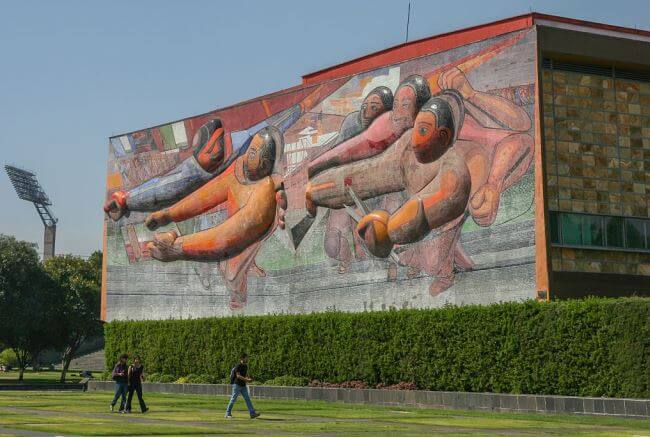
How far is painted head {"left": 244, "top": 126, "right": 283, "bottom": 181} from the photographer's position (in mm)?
48156

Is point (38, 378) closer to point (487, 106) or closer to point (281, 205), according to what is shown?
point (281, 205)

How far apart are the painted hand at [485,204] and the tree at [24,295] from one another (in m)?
39.6

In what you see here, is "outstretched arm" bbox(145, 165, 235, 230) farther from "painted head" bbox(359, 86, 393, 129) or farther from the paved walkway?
the paved walkway

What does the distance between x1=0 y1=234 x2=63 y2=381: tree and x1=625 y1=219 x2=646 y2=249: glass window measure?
142 ft

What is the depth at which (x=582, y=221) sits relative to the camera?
36.9 metres

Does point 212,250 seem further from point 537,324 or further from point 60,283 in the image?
point 60,283

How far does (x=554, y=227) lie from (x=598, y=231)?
1908mm

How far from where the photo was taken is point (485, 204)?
123 ft

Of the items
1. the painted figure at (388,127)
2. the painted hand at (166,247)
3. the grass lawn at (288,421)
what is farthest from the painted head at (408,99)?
the painted hand at (166,247)

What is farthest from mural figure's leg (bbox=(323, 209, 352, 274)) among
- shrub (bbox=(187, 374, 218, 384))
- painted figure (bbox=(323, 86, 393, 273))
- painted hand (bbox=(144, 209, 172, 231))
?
painted hand (bbox=(144, 209, 172, 231))

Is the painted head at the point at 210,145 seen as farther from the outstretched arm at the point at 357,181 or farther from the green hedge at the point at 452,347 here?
the green hedge at the point at 452,347

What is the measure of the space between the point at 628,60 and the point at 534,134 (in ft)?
16.7

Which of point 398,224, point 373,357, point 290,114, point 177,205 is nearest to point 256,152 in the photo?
point 290,114

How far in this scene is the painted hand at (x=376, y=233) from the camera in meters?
41.7
